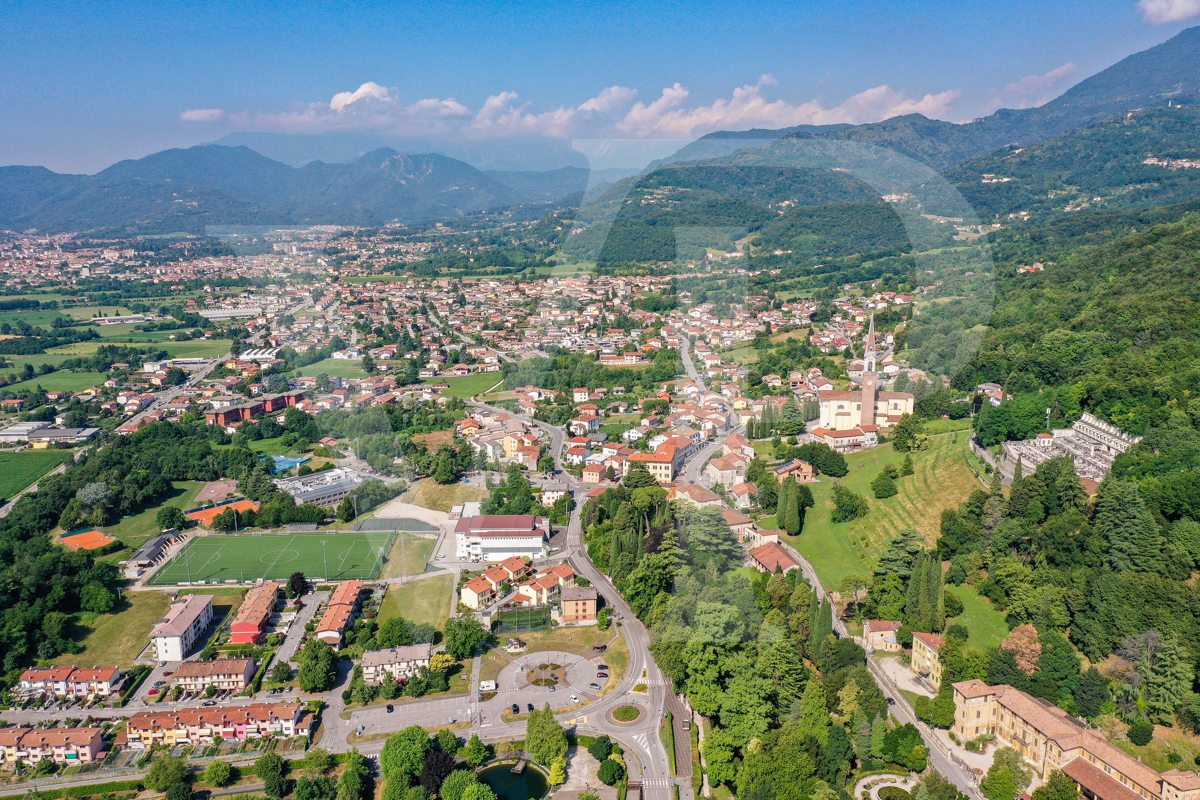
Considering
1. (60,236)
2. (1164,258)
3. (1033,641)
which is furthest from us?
(60,236)

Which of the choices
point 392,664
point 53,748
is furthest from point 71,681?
point 392,664

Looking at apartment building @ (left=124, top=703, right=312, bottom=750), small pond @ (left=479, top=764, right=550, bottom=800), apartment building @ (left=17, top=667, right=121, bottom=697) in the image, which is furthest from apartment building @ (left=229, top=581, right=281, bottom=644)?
small pond @ (left=479, top=764, right=550, bottom=800)

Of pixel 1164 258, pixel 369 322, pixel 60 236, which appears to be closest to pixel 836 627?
pixel 1164 258

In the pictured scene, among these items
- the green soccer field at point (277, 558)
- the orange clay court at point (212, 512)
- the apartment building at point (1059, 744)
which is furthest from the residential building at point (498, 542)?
the apartment building at point (1059, 744)

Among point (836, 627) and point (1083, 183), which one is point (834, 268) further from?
point (836, 627)

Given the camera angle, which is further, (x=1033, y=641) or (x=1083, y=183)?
(x=1083, y=183)

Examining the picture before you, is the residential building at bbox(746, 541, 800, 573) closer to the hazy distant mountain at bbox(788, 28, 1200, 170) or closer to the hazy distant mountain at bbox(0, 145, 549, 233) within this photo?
the hazy distant mountain at bbox(0, 145, 549, 233)

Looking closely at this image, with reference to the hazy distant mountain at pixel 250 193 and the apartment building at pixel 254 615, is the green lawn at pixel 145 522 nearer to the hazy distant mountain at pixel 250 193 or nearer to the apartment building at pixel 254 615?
the apartment building at pixel 254 615
